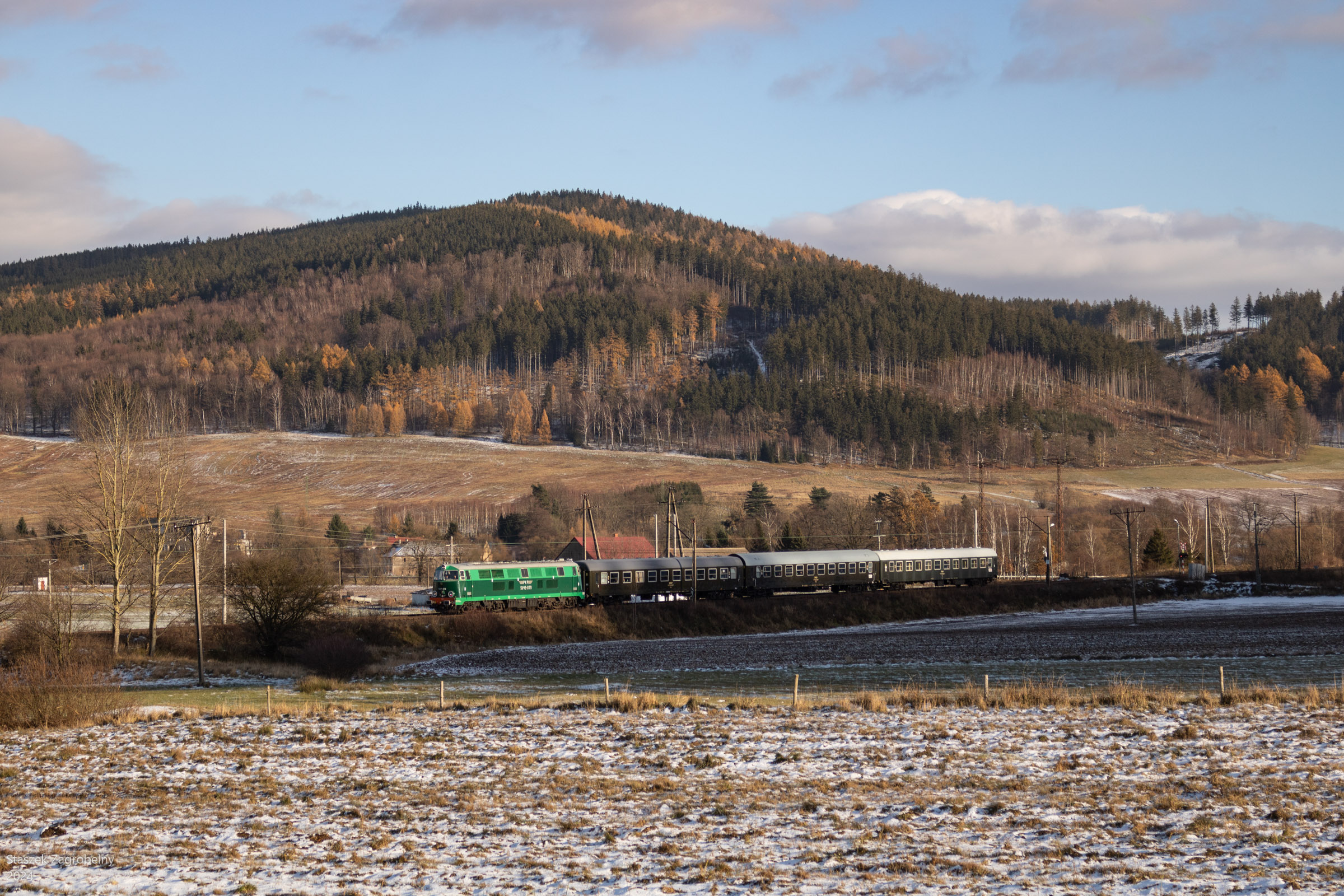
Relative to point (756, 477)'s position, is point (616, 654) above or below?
below

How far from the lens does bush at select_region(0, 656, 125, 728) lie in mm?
28453

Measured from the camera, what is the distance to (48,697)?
28.6 m

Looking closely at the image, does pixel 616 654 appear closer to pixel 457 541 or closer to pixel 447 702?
pixel 447 702

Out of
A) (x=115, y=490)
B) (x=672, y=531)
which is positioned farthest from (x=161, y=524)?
(x=672, y=531)

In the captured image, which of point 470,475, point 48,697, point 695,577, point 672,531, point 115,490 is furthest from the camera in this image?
point 470,475

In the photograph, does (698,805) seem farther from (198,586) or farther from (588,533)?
(588,533)

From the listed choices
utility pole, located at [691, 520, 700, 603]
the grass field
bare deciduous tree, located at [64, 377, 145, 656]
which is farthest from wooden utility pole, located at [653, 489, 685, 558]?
the grass field

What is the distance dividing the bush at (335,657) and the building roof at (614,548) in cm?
3821

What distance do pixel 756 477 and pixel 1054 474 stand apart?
143 ft

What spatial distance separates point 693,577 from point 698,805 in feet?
162

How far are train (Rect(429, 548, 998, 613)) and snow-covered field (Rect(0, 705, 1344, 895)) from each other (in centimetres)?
3512

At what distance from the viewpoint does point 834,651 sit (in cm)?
5025

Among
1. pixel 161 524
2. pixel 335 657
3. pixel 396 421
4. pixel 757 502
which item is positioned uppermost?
pixel 396 421

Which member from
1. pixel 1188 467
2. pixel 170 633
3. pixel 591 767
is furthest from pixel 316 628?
pixel 1188 467
